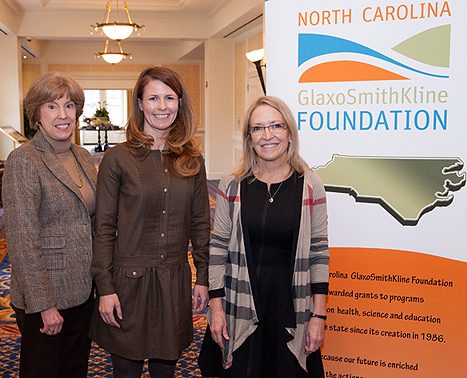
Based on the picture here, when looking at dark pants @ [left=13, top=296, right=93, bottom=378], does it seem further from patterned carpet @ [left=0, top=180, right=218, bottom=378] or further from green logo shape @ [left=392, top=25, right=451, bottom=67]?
green logo shape @ [left=392, top=25, right=451, bottom=67]

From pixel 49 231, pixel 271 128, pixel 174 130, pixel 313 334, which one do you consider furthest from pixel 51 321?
pixel 271 128

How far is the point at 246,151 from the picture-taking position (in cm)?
221

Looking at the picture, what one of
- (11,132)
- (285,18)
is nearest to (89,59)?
(11,132)

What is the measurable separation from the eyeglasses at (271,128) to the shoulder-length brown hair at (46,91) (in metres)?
0.76

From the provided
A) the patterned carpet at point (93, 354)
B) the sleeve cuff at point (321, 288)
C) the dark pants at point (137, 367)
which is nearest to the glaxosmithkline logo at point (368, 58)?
the sleeve cuff at point (321, 288)

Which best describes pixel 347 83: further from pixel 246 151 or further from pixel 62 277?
pixel 62 277

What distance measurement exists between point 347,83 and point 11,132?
30.6ft

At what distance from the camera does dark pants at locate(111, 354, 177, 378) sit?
2199 millimetres

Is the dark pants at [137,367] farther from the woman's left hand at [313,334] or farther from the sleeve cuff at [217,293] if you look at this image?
the woman's left hand at [313,334]

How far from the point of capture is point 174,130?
223 centimetres

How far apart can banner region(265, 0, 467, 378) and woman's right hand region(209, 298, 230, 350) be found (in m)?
0.62

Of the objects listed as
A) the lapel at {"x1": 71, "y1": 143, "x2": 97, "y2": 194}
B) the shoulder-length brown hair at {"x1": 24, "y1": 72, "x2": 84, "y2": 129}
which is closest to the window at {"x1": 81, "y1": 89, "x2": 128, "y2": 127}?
the lapel at {"x1": 71, "y1": 143, "x2": 97, "y2": 194}

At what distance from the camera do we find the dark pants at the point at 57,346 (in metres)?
2.14

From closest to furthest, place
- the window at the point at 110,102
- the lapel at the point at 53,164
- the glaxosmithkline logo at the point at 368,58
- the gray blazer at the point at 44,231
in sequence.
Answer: the gray blazer at the point at 44,231 < the lapel at the point at 53,164 < the glaxosmithkline logo at the point at 368,58 < the window at the point at 110,102
